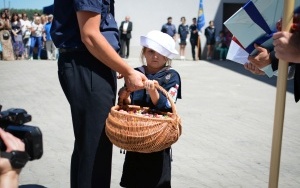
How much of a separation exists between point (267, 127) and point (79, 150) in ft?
13.2

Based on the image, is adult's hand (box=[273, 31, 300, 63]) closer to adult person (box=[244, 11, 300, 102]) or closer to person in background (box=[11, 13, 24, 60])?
adult person (box=[244, 11, 300, 102])

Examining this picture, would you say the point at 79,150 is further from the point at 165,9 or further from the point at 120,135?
the point at 165,9

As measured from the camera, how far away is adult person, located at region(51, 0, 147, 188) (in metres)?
2.34

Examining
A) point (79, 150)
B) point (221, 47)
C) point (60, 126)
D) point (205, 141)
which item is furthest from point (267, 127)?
point (221, 47)

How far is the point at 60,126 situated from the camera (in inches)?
227

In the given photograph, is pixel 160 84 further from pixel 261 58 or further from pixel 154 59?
pixel 261 58

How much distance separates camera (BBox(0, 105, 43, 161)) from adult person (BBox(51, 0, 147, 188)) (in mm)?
718

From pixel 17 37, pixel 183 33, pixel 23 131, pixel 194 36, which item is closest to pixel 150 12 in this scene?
pixel 183 33

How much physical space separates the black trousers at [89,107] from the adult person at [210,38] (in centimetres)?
1688

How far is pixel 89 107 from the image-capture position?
2.43 metres

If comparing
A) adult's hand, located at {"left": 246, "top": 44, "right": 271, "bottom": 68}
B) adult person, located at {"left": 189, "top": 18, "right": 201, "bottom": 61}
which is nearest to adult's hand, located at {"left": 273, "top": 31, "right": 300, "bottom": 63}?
adult's hand, located at {"left": 246, "top": 44, "right": 271, "bottom": 68}

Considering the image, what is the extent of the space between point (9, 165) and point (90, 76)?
0.96 m

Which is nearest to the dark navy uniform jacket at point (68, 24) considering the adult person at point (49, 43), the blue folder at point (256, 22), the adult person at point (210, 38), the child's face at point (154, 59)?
the child's face at point (154, 59)

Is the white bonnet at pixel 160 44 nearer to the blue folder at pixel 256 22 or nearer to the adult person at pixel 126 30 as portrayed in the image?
the blue folder at pixel 256 22
